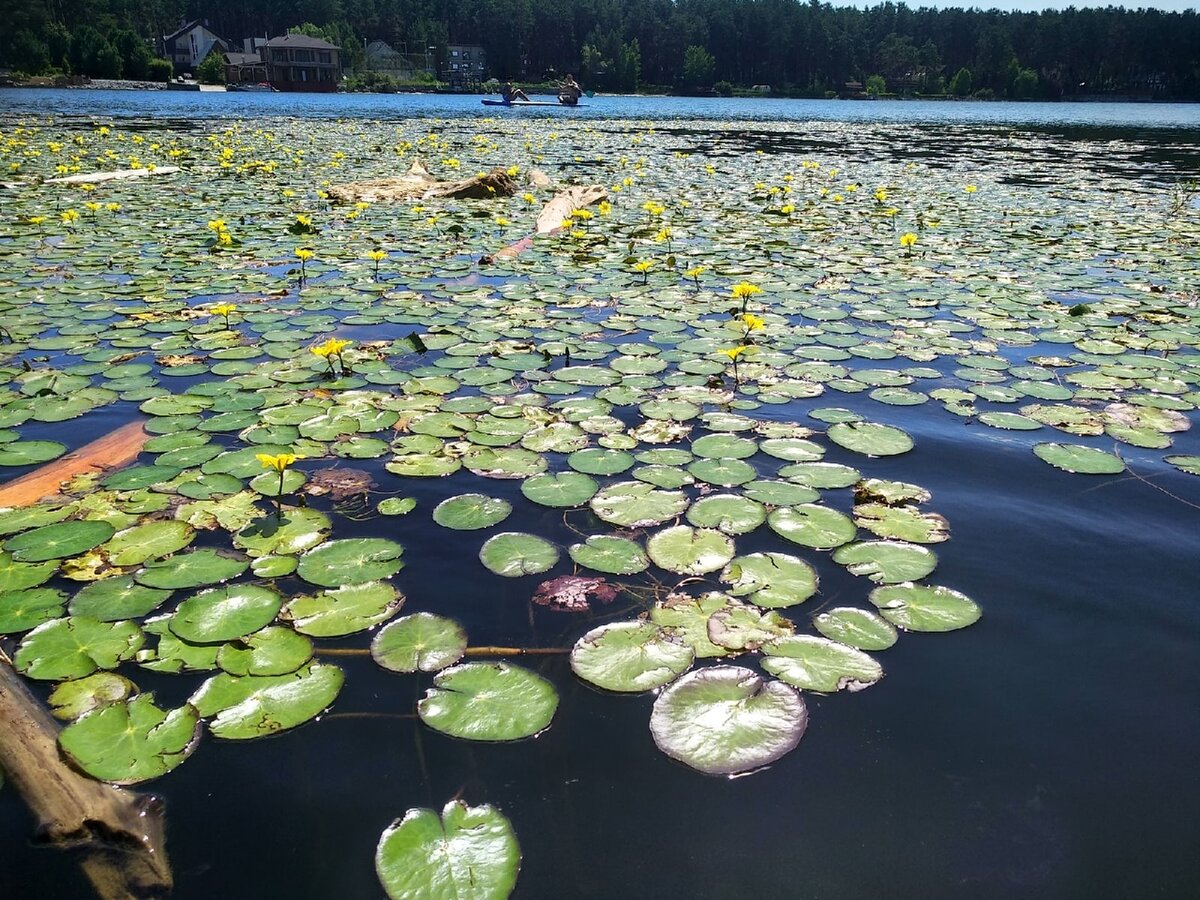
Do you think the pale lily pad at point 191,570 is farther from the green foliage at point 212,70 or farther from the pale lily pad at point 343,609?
the green foliage at point 212,70

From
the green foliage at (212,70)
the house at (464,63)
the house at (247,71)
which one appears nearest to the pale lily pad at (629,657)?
the green foliage at (212,70)

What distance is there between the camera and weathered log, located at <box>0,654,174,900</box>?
103 centimetres

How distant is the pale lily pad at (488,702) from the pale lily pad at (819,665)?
1.50 ft

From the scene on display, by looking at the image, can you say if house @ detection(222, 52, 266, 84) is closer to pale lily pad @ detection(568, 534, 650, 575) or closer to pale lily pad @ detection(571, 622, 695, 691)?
pale lily pad @ detection(568, 534, 650, 575)

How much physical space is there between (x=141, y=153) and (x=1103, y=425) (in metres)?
14.0

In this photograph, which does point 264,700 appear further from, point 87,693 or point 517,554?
point 517,554

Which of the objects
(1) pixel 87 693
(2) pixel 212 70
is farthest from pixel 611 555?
(2) pixel 212 70

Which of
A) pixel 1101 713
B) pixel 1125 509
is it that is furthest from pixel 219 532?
pixel 1125 509

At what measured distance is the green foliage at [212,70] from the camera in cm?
5984

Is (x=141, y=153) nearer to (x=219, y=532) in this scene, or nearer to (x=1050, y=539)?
(x=219, y=532)

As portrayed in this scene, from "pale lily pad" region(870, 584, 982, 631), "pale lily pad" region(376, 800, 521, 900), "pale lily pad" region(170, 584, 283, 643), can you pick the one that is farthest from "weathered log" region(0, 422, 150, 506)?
"pale lily pad" region(870, 584, 982, 631)

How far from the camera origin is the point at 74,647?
1.45 meters

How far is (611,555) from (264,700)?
Result: 82cm

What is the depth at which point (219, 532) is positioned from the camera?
1.89m
